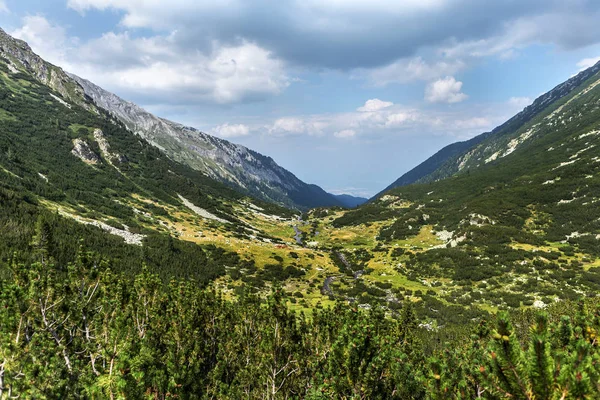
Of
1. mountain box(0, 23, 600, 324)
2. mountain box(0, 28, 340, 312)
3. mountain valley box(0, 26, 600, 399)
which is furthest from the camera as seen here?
mountain box(0, 23, 600, 324)

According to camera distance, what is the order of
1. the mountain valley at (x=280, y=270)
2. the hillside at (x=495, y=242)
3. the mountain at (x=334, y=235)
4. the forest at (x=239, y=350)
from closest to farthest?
the forest at (x=239, y=350) < the mountain valley at (x=280, y=270) < the mountain at (x=334, y=235) < the hillside at (x=495, y=242)

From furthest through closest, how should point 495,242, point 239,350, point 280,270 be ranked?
point 495,242 → point 280,270 → point 239,350

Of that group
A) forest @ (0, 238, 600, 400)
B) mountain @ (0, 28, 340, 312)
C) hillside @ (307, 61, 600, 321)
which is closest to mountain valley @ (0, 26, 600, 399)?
forest @ (0, 238, 600, 400)

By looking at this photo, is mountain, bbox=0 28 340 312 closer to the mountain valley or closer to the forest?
the mountain valley

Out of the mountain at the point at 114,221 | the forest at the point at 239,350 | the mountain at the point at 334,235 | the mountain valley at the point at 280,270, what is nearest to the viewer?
the forest at the point at 239,350

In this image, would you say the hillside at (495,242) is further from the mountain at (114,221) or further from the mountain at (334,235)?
the mountain at (114,221)

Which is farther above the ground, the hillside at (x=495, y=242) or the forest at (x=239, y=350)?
the forest at (x=239, y=350)

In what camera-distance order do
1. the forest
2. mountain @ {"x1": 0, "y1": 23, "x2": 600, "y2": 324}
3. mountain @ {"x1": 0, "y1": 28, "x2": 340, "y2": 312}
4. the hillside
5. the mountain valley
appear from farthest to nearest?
1. the hillside
2. mountain @ {"x1": 0, "y1": 23, "x2": 600, "y2": 324}
3. mountain @ {"x1": 0, "y1": 28, "x2": 340, "y2": 312}
4. the mountain valley
5. the forest

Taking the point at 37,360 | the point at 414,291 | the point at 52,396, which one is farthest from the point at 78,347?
the point at 414,291

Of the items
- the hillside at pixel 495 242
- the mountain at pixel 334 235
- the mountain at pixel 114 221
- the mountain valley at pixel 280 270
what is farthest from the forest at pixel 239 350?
the hillside at pixel 495 242

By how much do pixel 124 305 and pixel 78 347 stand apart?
275 centimetres

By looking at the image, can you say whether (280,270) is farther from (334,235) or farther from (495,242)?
(334,235)

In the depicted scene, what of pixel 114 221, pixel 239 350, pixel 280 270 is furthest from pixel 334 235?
pixel 239 350

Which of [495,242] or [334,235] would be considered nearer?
[495,242]
